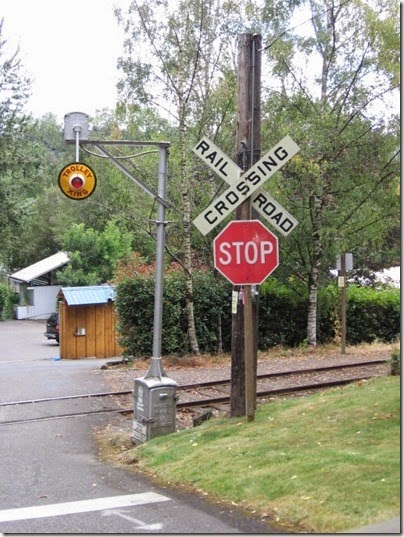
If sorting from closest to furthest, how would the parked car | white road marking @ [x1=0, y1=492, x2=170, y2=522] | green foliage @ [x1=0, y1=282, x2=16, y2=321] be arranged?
white road marking @ [x1=0, y1=492, x2=170, y2=522], the parked car, green foliage @ [x1=0, y1=282, x2=16, y2=321]

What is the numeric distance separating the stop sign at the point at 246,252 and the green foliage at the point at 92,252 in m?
33.2

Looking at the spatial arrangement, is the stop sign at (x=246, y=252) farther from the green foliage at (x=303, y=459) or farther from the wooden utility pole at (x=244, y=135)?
the green foliage at (x=303, y=459)

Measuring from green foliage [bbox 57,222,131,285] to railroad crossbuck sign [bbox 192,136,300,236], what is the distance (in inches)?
1302

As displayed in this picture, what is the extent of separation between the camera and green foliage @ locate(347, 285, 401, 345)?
2352 centimetres

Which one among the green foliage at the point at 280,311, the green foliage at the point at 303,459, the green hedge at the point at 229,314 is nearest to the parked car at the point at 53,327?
the green hedge at the point at 229,314

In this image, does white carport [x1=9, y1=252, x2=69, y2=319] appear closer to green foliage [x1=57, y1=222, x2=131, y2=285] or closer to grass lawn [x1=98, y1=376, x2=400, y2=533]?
green foliage [x1=57, y1=222, x2=131, y2=285]

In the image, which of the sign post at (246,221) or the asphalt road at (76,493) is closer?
the asphalt road at (76,493)

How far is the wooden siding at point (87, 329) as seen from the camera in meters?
24.0

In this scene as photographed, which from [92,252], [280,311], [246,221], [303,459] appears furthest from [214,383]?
[92,252]

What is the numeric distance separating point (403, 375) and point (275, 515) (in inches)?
141

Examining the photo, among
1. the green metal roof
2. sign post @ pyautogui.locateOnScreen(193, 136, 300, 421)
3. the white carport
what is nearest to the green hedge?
the green metal roof

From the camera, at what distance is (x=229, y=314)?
21.2 meters

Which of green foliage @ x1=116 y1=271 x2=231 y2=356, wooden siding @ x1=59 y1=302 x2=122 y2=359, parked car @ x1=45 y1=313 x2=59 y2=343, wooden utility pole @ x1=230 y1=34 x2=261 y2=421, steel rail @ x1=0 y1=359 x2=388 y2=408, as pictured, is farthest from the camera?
parked car @ x1=45 y1=313 x2=59 y2=343

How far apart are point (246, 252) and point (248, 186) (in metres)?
0.77
